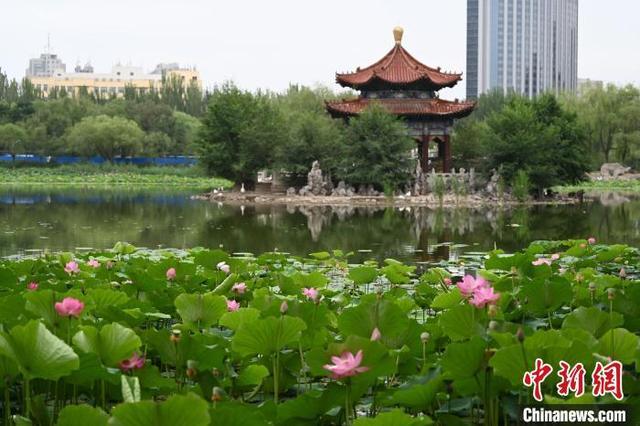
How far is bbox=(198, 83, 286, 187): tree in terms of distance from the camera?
2864 cm

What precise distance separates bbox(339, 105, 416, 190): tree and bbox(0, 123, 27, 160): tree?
2236 centimetres

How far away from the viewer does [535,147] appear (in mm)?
25516

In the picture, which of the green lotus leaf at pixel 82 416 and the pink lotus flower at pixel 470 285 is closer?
the green lotus leaf at pixel 82 416

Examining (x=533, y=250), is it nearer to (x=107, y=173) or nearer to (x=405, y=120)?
(x=405, y=120)

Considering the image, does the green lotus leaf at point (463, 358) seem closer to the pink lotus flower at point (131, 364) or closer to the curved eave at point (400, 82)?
the pink lotus flower at point (131, 364)

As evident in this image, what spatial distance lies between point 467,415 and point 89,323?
1.17m

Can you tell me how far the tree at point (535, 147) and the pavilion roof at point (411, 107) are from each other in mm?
1152

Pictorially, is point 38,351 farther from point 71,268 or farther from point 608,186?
point 608,186

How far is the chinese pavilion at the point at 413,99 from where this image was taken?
27.7 meters

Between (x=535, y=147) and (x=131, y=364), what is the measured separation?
2408 centimetres

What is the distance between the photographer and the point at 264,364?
273 centimetres

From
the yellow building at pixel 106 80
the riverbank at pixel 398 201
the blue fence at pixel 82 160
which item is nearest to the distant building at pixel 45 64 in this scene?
the yellow building at pixel 106 80

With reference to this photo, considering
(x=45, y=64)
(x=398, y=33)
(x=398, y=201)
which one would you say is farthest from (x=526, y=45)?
(x=45, y=64)

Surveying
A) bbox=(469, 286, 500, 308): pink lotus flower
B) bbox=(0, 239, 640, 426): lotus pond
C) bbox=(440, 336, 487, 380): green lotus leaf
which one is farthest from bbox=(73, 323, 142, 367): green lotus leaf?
bbox=(469, 286, 500, 308): pink lotus flower
